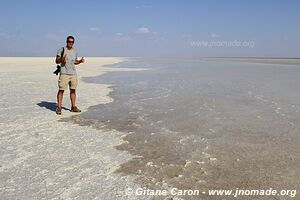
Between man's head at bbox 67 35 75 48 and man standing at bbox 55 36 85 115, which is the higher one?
man's head at bbox 67 35 75 48

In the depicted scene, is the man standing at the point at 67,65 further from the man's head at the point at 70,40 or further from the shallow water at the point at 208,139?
the shallow water at the point at 208,139

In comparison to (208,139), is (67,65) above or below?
above

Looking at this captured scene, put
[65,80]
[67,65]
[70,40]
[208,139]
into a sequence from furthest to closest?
[65,80], [67,65], [70,40], [208,139]

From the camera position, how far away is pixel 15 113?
8.88m

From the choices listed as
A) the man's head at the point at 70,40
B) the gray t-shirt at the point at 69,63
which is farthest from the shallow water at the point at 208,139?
the man's head at the point at 70,40

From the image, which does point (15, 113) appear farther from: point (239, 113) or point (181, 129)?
point (239, 113)

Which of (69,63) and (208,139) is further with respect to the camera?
(69,63)

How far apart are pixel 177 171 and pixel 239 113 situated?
15.3 feet

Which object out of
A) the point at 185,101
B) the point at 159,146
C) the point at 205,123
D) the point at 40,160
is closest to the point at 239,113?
the point at 205,123

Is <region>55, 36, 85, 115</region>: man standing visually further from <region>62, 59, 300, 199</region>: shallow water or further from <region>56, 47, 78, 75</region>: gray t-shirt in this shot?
<region>62, 59, 300, 199</region>: shallow water

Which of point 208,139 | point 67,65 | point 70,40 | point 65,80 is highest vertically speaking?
point 70,40


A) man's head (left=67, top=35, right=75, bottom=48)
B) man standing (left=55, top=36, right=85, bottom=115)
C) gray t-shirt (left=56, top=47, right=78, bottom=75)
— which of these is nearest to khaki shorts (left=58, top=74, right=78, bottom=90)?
man standing (left=55, top=36, right=85, bottom=115)

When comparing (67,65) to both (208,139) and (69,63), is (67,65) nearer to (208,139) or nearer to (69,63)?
(69,63)

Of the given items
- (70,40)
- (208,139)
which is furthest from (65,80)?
(208,139)
